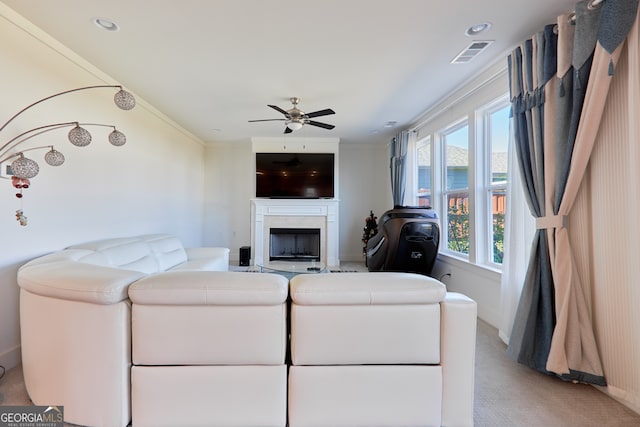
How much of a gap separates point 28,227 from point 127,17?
5.75 feet

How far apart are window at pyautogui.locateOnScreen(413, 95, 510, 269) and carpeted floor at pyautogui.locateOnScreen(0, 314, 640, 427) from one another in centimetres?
127

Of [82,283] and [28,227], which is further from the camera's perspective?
[28,227]

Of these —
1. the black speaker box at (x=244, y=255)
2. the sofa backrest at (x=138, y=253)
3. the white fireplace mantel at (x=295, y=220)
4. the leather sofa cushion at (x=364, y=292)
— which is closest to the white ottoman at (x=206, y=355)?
the leather sofa cushion at (x=364, y=292)

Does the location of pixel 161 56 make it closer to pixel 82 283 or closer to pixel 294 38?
pixel 294 38

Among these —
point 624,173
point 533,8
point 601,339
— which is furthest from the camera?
point 533,8

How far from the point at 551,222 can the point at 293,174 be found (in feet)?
13.9

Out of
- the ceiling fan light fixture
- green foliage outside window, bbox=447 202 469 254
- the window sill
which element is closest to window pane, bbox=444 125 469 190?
green foliage outside window, bbox=447 202 469 254

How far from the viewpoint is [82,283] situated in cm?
132

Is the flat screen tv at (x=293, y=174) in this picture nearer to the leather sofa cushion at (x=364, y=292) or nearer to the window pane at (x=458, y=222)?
A: the window pane at (x=458, y=222)

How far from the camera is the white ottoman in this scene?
131 centimetres

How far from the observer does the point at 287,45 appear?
243 centimetres

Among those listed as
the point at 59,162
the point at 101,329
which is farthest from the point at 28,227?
the point at 101,329

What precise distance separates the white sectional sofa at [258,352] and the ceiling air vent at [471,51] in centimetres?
222

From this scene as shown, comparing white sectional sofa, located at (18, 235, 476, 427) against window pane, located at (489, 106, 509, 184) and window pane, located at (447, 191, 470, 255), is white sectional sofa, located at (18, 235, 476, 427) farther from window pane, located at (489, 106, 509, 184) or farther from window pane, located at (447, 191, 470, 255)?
window pane, located at (447, 191, 470, 255)
